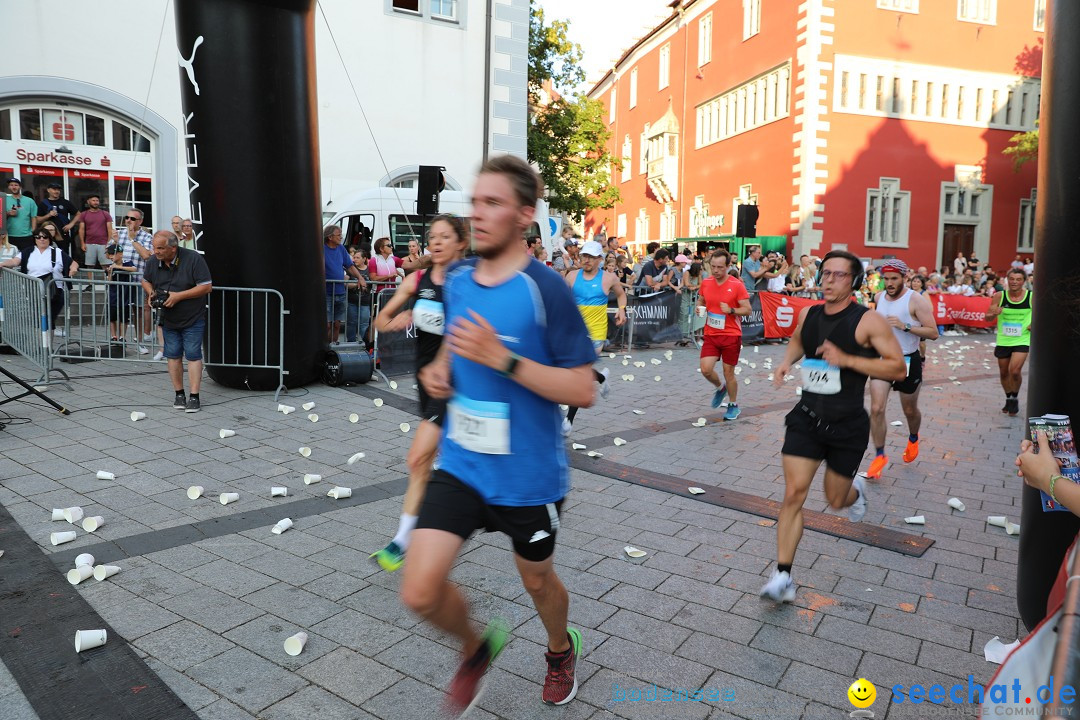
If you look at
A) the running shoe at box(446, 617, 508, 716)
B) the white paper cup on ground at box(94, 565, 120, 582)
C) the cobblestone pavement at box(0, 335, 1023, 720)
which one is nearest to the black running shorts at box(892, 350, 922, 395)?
the cobblestone pavement at box(0, 335, 1023, 720)

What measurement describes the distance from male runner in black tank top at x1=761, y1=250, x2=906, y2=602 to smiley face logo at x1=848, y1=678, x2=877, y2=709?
0.90 m

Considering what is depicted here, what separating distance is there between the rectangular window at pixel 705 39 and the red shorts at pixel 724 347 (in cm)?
3035

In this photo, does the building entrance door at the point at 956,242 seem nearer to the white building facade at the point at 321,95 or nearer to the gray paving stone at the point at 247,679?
the white building facade at the point at 321,95

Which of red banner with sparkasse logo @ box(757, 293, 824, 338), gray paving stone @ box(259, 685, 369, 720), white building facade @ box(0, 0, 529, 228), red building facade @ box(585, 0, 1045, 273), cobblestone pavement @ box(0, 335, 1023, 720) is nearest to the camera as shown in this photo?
gray paving stone @ box(259, 685, 369, 720)

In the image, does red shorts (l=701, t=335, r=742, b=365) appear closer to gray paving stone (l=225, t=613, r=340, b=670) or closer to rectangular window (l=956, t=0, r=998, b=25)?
gray paving stone (l=225, t=613, r=340, b=670)

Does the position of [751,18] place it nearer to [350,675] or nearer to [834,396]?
[834,396]

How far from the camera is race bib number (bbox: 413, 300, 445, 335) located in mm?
4480

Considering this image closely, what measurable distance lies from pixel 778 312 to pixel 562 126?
1734cm

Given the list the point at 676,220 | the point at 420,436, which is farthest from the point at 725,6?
the point at 420,436

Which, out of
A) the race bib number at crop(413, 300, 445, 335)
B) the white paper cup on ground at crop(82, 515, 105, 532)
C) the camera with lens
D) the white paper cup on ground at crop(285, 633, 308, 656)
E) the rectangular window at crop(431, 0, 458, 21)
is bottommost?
the white paper cup on ground at crop(285, 633, 308, 656)

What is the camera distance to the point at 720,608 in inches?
153

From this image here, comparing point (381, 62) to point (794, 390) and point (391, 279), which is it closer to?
point (391, 279)

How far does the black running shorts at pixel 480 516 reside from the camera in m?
2.56

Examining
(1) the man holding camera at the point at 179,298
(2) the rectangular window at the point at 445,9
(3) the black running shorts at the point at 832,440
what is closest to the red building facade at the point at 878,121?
(2) the rectangular window at the point at 445,9
